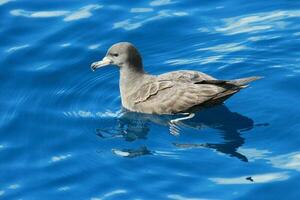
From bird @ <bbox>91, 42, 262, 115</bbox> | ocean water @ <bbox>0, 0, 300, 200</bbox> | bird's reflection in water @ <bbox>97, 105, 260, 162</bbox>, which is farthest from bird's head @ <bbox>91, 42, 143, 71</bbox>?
bird's reflection in water @ <bbox>97, 105, 260, 162</bbox>

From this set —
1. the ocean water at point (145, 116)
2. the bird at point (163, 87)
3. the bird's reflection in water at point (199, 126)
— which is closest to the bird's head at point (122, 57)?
the bird at point (163, 87)

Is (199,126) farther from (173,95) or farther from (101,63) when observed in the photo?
(101,63)

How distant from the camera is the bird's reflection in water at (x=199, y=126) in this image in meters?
11.2

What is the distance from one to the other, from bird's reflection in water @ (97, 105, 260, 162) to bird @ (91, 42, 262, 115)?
144 mm

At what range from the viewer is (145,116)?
1223 centimetres

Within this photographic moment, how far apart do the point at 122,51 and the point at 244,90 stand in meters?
1.81

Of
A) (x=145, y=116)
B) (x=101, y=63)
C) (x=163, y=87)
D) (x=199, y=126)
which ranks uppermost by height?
(x=101, y=63)

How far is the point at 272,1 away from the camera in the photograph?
48.0 feet

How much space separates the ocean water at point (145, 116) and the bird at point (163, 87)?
0.19 metres

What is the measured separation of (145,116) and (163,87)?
19.7 inches

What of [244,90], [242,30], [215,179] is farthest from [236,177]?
[242,30]

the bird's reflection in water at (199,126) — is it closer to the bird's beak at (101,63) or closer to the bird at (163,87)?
the bird at (163,87)

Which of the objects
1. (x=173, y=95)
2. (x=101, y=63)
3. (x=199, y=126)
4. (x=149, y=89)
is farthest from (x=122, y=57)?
(x=199, y=126)

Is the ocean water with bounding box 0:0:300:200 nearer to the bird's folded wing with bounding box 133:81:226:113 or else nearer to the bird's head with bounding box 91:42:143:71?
the bird's folded wing with bounding box 133:81:226:113
